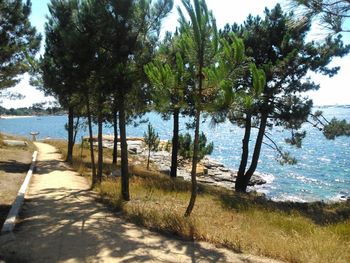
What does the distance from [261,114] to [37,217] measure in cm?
1401

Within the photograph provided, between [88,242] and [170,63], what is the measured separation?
257 inches

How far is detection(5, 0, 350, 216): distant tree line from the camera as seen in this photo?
955 cm

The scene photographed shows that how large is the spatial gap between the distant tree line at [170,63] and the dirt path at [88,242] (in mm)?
1915

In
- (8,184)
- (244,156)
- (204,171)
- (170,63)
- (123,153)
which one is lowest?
(204,171)

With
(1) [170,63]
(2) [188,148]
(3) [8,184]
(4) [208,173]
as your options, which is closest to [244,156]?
(2) [188,148]

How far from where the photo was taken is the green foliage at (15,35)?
1308 cm

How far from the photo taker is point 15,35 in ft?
46.1

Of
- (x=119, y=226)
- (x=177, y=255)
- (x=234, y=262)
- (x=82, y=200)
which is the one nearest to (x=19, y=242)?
(x=119, y=226)

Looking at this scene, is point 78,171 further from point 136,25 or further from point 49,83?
point 136,25

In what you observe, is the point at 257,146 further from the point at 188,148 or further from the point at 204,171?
the point at 204,171

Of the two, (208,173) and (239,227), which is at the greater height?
(239,227)

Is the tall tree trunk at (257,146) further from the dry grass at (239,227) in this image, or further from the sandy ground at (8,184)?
the sandy ground at (8,184)

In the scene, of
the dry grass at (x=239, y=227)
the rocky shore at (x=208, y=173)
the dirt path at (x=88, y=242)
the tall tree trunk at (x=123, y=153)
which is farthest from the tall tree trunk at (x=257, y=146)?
the dirt path at (x=88, y=242)

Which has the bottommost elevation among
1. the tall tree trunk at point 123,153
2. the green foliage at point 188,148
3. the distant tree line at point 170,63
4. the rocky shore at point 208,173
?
the rocky shore at point 208,173
